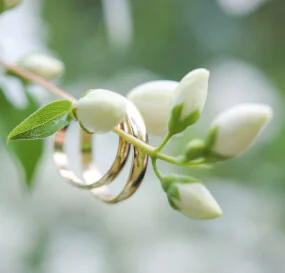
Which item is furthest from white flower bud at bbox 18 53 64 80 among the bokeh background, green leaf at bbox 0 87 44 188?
the bokeh background

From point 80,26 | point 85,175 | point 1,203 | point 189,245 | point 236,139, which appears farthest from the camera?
point 189,245

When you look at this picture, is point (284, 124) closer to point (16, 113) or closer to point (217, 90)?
point (217, 90)

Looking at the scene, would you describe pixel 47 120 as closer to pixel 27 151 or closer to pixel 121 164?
pixel 121 164

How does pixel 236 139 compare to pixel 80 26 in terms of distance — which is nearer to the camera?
pixel 236 139

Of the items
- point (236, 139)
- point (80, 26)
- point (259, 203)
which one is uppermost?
point (236, 139)

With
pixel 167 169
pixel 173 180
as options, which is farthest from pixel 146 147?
pixel 167 169

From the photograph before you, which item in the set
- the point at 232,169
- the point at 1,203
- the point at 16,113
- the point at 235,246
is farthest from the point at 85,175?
the point at 235,246

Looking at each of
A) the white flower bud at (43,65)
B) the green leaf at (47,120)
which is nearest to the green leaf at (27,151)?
the white flower bud at (43,65)
